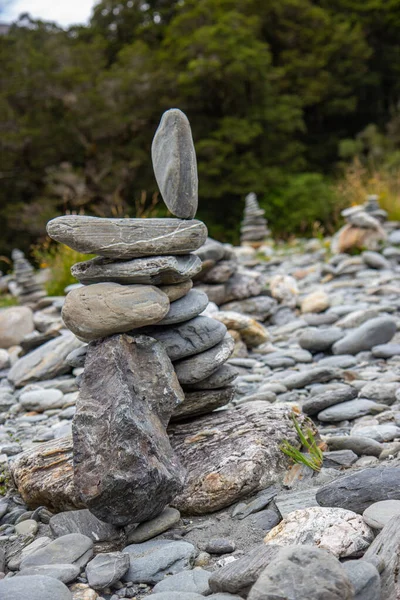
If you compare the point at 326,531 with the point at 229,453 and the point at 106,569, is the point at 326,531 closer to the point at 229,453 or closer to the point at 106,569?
the point at 229,453

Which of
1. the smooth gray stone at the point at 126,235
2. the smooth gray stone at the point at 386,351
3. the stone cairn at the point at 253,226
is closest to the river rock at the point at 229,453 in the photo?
the smooth gray stone at the point at 126,235

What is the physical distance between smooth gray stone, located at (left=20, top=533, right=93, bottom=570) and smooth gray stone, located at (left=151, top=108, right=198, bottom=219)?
1497 millimetres

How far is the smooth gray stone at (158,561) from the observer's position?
1.95m

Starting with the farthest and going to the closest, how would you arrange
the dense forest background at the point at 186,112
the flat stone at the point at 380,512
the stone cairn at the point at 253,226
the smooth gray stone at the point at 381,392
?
the dense forest background at the point at 186,112 < the stone cairn at the point at 253,226 < the smooth gray stone at the point at 381,392 < the flat stone at the point at 380,512

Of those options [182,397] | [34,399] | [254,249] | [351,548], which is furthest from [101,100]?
[351,548]

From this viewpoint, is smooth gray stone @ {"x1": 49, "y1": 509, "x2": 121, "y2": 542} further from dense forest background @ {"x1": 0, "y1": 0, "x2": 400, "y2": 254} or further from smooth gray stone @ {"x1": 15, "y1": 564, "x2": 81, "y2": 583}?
dense forest background @ {"x1": 0, "y1": 0, "x2": 400, "y2": 254}

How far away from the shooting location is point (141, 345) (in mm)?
2551

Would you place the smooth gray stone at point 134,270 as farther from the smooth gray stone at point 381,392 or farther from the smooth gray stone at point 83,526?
the smooth gray stone at point 381,392

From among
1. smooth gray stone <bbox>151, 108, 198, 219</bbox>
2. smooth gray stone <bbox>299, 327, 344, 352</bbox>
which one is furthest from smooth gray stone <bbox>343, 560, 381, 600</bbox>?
smooth gray stone <bbox>299, 327, 344, 352</bbox>

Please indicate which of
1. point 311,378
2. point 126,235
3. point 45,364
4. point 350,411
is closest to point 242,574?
point 126,235

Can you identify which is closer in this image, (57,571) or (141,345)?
(57,571)

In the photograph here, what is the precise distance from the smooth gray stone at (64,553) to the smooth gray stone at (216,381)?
944 millimetres

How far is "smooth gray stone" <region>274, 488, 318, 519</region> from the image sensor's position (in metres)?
2.19

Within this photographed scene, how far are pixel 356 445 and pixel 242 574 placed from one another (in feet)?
3.90
